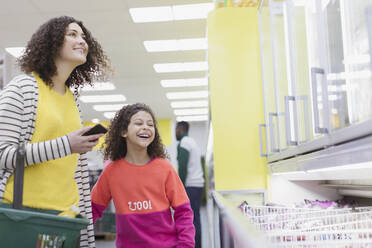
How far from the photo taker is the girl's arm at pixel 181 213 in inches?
71.2

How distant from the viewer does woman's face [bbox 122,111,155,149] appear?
1999 mm

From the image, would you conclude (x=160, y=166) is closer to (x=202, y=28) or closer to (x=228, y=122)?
(x=228, y=122)

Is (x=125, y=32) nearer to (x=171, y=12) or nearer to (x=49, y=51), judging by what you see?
(x=171, y=12)

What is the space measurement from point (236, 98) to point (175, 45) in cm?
325

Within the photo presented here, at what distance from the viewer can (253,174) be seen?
3.59 metres

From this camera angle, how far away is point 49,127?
4.53ft

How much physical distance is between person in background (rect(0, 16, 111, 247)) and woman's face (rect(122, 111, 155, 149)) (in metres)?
0.42

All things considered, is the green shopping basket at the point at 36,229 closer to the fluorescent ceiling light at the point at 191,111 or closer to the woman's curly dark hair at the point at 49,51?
the woman's curly dark hair at the point at 49,51

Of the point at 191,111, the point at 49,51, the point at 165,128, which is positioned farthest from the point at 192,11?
the point at 165,128

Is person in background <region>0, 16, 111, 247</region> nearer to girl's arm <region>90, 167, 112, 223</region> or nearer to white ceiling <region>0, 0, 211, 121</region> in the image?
girl's arm <region>90, 167, 112, 223</region>

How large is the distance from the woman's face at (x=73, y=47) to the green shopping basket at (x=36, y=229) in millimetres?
654

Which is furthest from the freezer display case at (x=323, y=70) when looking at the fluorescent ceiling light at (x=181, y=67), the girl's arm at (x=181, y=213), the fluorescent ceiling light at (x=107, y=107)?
the fluorescent ceiling light at (x=107, y=107)

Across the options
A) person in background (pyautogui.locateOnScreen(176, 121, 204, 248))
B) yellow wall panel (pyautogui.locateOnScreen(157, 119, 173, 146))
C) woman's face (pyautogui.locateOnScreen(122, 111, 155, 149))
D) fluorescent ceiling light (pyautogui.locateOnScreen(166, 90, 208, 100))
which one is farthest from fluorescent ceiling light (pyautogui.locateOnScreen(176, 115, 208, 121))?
woman's face (pyautogui.locateOnScreen(122, 111, 155, 149))

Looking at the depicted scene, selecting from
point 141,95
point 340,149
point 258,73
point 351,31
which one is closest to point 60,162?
point 340,149
